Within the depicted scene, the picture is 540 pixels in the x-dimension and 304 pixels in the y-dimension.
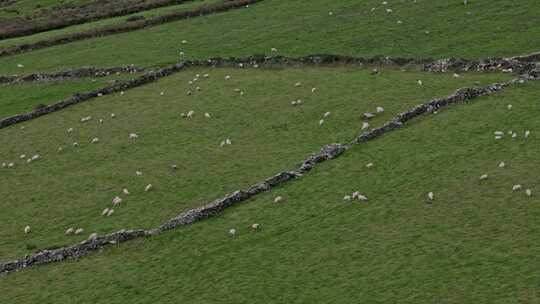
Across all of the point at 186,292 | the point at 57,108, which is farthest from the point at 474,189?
the point at 57,108

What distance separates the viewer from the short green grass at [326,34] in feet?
159

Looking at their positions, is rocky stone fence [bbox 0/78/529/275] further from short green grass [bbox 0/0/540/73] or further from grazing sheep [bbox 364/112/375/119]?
short green grass [bbox 0/0/540/73]

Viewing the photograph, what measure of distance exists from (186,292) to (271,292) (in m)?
3.00

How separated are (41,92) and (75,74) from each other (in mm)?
3333

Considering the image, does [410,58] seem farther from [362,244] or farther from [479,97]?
[362,244]

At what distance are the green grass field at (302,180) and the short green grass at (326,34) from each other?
26 cm

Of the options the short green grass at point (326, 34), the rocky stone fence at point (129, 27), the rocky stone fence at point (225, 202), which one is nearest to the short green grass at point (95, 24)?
the rocky stone fence at point (129, 27)

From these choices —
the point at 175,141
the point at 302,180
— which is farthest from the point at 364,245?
the point at 175,141

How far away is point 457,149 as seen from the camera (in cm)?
3212

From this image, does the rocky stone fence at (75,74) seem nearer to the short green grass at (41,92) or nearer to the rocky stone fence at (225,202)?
the short green grass at (41,92)

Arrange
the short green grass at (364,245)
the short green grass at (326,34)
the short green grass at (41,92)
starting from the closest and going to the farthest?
the short green grass at (364,245), the short green grass at (326,34), the short green grass at (41,92)

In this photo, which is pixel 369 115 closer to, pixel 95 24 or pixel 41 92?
pixel 41 92

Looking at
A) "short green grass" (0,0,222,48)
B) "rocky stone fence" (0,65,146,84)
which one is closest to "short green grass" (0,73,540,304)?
"rocky stone fence" (0,65,146,84)

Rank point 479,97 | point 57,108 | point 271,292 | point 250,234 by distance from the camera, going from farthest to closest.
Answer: point 57,108 → point 479,97 → point 250,234 → point 271,292
